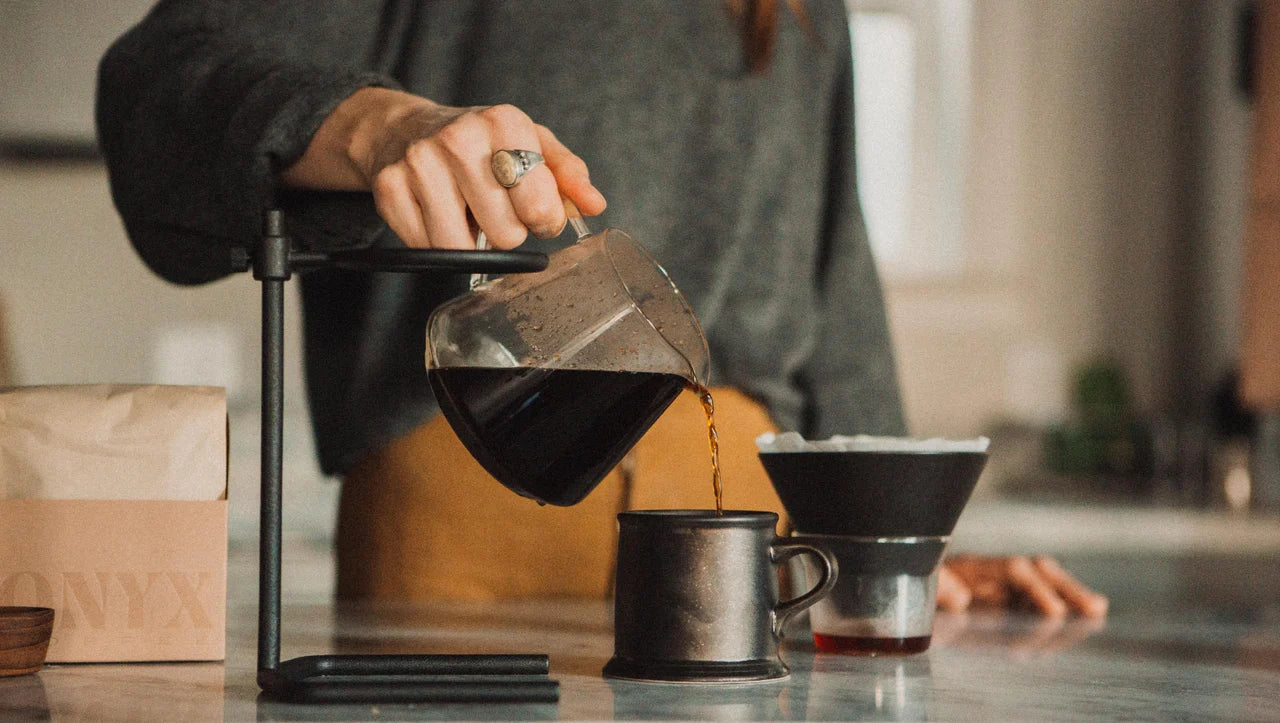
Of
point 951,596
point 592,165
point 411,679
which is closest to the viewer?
point 411,679

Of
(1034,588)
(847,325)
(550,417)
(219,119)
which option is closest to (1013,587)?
(1034,588)

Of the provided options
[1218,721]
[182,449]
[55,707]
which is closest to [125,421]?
[182,449]

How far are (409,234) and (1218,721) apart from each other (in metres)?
0.48

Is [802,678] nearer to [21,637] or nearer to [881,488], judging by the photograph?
[881,488]

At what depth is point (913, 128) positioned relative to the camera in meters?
3.46

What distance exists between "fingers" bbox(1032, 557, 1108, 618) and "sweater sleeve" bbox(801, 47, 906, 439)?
318mm

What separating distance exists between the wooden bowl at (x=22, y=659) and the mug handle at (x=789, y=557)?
Result: 38 centimetres

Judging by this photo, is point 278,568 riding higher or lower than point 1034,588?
higher

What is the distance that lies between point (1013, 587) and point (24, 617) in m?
0.80

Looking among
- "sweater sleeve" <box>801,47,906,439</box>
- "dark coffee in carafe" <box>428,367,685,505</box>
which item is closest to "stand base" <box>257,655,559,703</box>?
"dark coffee in carafe" <box>428,367,685,505</box>

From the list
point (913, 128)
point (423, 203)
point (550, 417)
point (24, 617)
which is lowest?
point (24, 617)

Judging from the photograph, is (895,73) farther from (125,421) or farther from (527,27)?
(125,421)

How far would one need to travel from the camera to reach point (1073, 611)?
111 centimetres

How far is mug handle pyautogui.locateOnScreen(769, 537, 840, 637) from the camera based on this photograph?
677 millimetres
